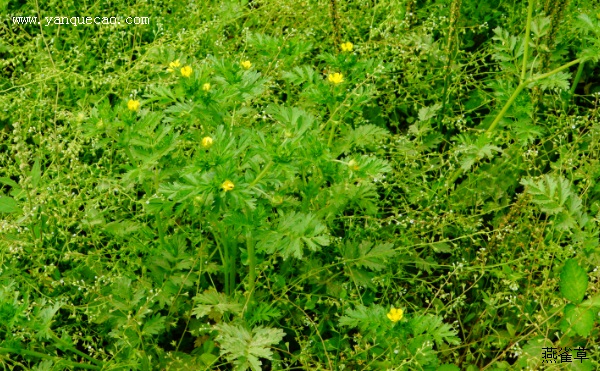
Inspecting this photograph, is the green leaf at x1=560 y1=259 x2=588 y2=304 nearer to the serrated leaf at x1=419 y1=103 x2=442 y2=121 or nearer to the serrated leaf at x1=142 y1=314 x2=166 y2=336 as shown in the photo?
the serrated leaf at x1=419 y1=103 x2=442 y2=121

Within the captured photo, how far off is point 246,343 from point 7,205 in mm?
1085

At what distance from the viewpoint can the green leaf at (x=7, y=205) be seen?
257 cm

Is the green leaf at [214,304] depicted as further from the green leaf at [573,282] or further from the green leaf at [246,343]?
the green leaf at [573,282]

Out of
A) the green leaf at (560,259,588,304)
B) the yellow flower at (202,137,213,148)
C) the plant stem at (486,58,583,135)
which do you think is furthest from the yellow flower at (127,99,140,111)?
the green leaf at (560,259,588,304)

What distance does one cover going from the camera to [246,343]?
2113 millimetres

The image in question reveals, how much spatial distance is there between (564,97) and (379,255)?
1.20 meters

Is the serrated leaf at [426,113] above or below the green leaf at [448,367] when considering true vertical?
above

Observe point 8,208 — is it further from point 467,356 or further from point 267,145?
point 467,356

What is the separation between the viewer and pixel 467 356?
8.05 feet

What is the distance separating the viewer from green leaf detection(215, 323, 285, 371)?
2043mm

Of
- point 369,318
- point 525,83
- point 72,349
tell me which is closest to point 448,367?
point 369,318

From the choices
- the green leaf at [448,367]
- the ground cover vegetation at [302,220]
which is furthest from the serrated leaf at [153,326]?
the green leaf at [448,367]

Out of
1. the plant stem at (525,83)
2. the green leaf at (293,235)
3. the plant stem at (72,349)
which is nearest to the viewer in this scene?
the green leaf at (293,235)

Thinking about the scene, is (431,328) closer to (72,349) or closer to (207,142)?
(207,142)
